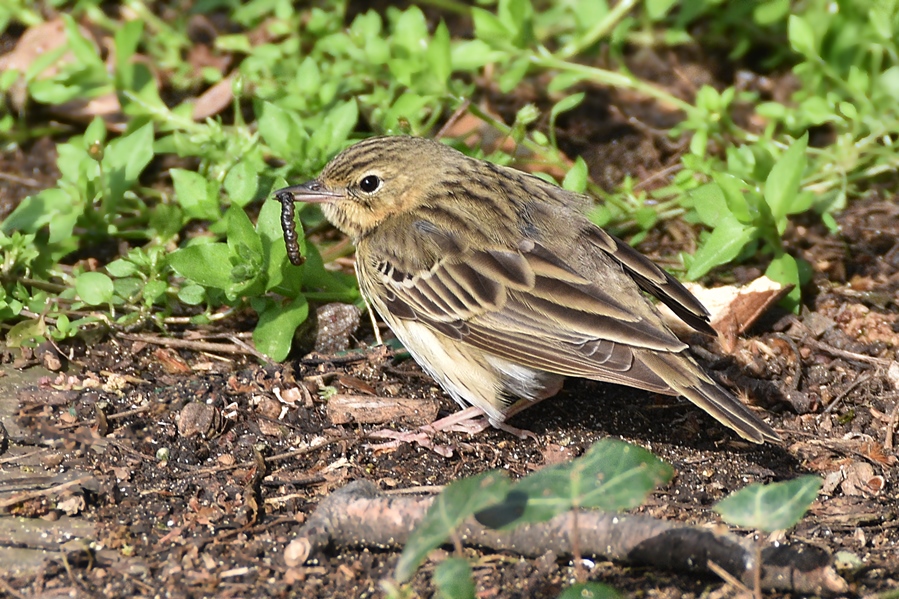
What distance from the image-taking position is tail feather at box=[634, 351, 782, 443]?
205 inches

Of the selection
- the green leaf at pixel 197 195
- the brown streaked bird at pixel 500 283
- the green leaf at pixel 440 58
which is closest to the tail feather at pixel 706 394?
the brown streaked bird at pixel 500 283

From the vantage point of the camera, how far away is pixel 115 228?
7512 mm

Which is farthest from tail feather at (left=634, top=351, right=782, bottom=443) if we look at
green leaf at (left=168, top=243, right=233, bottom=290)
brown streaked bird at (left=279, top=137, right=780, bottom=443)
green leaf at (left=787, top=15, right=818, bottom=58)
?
green leaf at (left=787, top=15, right=818, bottom=58)

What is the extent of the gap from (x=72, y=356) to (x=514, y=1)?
408cm

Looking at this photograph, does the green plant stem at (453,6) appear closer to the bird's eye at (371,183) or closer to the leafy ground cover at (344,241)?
the leafy ground cover at (344,241)

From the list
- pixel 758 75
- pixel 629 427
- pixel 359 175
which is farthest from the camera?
pixel 758 75

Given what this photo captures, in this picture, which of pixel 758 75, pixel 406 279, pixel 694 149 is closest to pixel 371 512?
pixel 406 279

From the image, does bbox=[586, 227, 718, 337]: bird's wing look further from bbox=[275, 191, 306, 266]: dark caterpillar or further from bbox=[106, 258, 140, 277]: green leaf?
bbox=[106, 258, 140, 277]: green leaf

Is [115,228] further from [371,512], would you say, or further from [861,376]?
[861,376]

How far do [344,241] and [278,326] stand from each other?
1343mm

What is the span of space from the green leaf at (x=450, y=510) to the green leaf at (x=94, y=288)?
3329mm

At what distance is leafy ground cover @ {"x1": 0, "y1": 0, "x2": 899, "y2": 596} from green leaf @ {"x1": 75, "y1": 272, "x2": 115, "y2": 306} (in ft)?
0.04

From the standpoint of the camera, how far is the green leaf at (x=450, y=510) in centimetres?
371

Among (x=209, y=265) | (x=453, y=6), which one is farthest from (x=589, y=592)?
(x=453, y=6)
